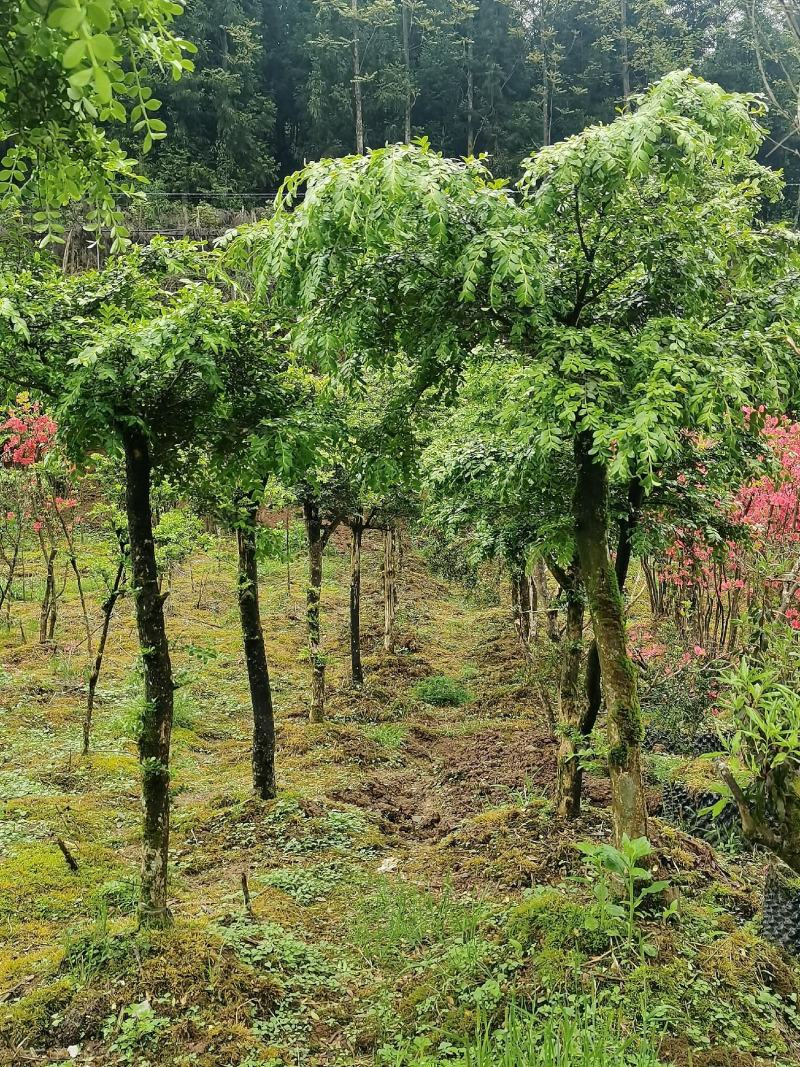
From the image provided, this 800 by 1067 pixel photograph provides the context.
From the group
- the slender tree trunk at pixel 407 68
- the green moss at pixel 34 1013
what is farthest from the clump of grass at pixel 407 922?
the slender tree trunk at pixel 407 68

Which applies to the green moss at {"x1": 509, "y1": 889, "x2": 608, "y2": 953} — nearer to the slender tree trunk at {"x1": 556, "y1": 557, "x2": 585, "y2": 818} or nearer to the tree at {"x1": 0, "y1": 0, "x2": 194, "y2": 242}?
the slender tree trunk at {"x1": 556, "y1": 557, "x2": 585, "y2": 818}

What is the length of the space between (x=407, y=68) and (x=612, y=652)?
3994cm

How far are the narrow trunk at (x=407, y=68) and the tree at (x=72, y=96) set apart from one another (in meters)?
36.9

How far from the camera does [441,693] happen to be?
15.5 meters

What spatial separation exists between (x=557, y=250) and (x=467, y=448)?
2.77 metres

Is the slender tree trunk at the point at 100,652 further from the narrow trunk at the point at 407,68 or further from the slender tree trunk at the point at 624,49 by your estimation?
the slender tree trunk at the point at 624,49

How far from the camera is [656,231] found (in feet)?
15.1

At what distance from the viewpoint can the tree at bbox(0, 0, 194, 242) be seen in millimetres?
1714

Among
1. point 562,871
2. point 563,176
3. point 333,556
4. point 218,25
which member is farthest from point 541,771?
point 218,25

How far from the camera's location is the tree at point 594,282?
386 centimetres

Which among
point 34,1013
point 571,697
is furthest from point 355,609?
point 34,1013

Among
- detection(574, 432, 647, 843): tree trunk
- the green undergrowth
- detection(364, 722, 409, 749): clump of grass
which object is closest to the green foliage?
the green undergrowth

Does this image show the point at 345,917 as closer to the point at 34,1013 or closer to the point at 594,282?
the point at 34,1013

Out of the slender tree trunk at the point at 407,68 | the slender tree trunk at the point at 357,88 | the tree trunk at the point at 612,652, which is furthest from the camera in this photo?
the slender tree trunk at the point at 407,68
